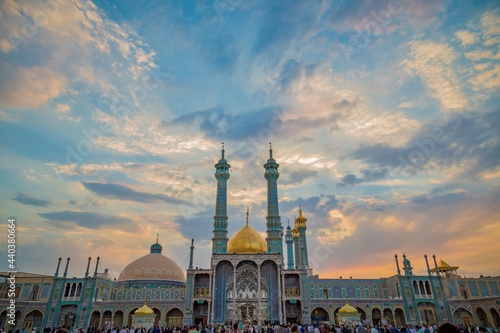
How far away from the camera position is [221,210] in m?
51.2

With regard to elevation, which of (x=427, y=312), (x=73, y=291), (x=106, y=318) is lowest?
(x=106, y=318)

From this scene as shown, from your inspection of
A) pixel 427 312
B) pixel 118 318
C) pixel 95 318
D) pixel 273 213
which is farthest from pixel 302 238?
pixel 95 318

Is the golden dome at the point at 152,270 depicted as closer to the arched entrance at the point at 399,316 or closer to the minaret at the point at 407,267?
the arched entrance at the point at 399,316

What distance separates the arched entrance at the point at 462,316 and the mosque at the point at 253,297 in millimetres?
125

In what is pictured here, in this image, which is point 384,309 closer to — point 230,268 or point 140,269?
point 230,268

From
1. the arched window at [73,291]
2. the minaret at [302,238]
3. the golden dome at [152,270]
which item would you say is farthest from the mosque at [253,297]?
the minaret at [302,238]

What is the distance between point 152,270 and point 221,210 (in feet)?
56.5

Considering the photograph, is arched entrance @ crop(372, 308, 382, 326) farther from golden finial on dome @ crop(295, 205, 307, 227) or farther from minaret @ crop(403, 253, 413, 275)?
golden finial on dome @ crop(295, 205, 307, 227)

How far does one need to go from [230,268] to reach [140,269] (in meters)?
18.7

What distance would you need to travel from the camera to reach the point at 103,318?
46031 millimetres

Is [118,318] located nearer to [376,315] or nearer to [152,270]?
[152,270]

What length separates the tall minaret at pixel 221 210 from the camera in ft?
161

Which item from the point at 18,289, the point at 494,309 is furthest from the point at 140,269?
the point at 494,309

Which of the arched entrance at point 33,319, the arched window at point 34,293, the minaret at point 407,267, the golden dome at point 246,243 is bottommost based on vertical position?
the arched entrance at point 33,319
